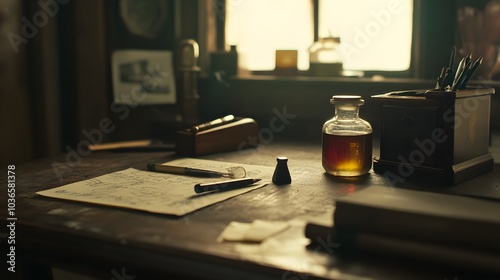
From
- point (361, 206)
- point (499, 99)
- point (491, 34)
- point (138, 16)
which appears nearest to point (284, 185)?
point (361, 206)

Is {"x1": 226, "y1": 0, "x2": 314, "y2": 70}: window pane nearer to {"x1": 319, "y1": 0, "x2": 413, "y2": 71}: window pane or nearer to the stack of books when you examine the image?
{"x1": 319, "y1": 0, "x2": 413, "y2": 71}: window pane

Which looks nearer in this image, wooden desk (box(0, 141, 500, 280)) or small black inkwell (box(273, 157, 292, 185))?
wooden desk (box(0, 141, 500, 280))

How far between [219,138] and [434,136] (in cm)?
60

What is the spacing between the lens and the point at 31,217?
88 centimetres

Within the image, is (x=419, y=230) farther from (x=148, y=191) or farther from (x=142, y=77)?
(x=142, y=77)

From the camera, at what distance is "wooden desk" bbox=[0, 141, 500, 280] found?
0.66 metres

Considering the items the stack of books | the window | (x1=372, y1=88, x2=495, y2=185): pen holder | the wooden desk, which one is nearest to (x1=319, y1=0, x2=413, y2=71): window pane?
the window

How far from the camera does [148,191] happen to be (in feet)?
3.37

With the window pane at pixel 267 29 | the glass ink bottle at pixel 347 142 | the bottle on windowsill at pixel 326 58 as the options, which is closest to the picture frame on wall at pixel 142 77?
the window pane at pixel 267 29

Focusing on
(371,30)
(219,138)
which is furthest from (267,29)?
(219,138)

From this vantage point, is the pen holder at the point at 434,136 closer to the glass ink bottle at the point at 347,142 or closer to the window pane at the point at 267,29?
the glass ink bottle at the point at 347,142

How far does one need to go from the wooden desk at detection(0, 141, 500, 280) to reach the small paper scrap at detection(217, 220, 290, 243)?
12mm

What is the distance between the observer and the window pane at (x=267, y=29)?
206 centimetres

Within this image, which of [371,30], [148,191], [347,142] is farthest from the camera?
[371,30]
